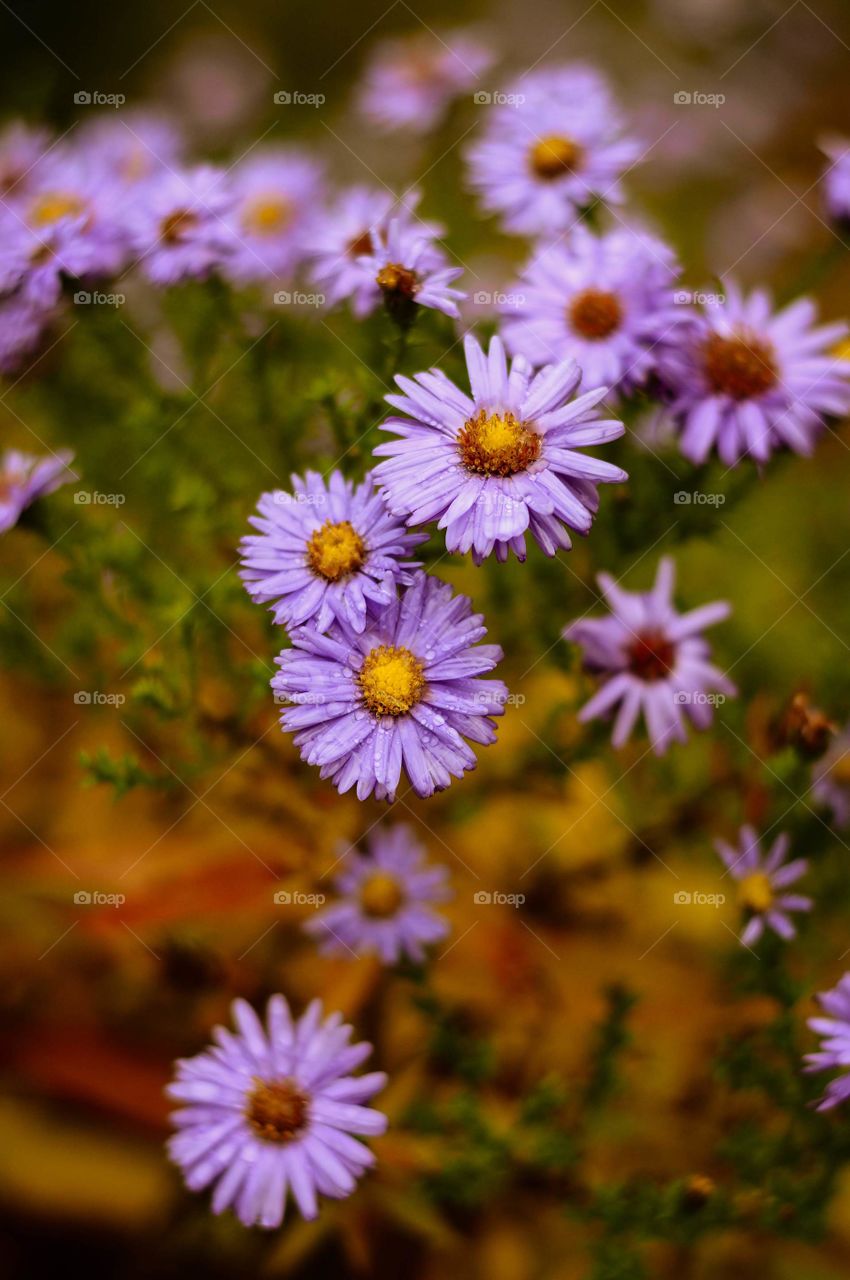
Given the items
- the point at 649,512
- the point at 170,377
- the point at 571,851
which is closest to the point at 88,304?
the point at 170,377

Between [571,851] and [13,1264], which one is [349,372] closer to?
[571,851]

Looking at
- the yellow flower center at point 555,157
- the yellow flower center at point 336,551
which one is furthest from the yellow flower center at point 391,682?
the yellow flower center at point 555,157

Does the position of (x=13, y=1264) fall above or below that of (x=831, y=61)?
below

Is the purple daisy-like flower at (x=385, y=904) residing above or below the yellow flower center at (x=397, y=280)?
below

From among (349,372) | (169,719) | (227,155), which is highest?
(227,155)

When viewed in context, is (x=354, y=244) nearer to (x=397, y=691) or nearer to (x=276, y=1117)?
(x=397, y=691)

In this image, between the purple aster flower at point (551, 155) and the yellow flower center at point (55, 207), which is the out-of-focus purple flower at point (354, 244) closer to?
the purple aster flower at point (551, 155)
